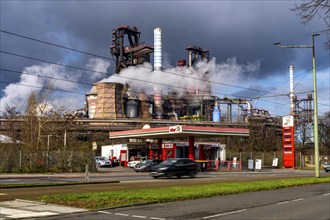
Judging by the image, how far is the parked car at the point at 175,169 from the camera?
32.3 metres

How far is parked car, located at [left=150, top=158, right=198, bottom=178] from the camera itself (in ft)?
106

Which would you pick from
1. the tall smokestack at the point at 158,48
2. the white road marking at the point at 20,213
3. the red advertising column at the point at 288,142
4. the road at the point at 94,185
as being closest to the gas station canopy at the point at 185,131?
the red advertising column at the point at 288,142

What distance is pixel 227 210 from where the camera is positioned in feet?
40.9

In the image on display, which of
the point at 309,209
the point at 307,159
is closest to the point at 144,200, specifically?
the point at 309,209

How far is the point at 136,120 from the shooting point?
120 metres

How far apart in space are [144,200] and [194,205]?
178cm

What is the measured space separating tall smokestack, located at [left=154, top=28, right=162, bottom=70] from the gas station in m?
51.6

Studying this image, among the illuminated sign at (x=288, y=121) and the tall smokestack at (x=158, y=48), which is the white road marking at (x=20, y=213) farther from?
the tall smokestack at (x=158, y=48)

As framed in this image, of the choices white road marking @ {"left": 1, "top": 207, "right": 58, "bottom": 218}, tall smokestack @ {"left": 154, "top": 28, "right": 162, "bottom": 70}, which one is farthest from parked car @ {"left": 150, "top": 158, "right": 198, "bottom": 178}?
tall smokestack @ {"left": 154, "top": 28, "right": 162, "bottom": 70}

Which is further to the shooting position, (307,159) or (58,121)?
(307,159)

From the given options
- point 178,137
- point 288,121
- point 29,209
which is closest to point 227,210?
point 29,209

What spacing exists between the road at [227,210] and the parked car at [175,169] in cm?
1701

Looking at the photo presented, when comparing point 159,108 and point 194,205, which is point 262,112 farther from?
point 194,205

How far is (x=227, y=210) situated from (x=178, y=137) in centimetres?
5012
